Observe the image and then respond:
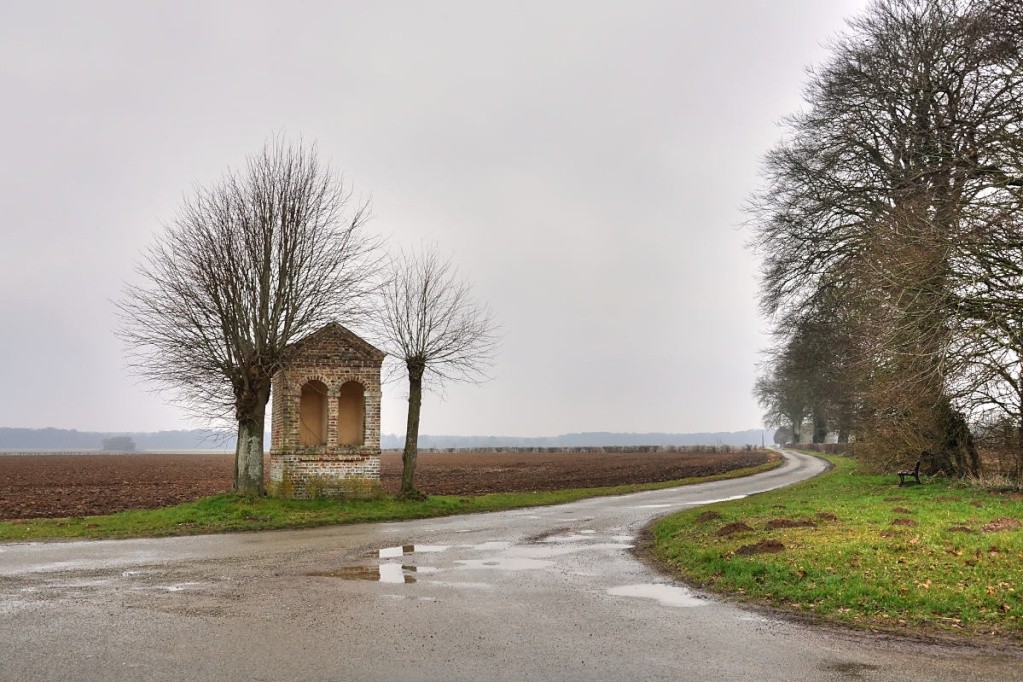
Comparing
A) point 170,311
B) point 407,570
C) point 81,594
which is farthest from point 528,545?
point 170,311

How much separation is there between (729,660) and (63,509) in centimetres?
2635

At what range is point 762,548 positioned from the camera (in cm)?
1388

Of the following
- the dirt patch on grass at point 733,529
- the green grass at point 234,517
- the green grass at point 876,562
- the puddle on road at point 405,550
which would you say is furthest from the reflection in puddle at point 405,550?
the dirt patch on grass at point 733,529

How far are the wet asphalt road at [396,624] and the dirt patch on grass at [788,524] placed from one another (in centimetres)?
323

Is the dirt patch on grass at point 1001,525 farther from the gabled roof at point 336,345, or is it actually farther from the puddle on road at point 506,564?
the gabled roof at point 336,345

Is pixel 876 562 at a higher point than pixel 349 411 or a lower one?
lower

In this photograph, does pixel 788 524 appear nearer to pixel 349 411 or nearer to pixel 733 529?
pixel 733 529

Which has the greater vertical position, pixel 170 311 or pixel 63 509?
pixel 170 311

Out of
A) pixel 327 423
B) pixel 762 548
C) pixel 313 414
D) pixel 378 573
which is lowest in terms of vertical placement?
pixel 378 573

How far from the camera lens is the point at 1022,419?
2317cm

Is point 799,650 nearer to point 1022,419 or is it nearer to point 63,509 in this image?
point 1022,419

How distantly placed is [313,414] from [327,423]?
7.10ft

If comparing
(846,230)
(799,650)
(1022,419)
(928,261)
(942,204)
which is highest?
(846,230)

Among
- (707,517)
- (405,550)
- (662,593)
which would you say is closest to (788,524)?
(707,517)
